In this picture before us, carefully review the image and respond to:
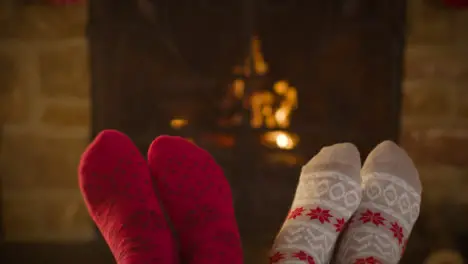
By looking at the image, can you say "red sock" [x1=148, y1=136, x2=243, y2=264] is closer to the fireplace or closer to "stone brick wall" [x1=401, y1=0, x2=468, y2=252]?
the fireplace

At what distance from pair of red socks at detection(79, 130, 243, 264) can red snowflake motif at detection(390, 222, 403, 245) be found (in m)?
0.29

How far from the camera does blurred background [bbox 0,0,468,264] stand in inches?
70.2

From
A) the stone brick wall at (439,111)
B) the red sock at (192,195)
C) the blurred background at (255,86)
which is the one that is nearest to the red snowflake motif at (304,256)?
the red sock at (192,195)

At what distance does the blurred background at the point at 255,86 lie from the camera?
5.85 feet

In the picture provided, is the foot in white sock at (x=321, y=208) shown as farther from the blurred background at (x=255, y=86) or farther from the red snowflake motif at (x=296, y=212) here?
the blurred background at (x=255, y=86)

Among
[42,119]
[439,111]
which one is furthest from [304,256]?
[42,119]

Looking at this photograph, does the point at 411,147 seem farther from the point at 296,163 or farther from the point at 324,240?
the point at 324,240

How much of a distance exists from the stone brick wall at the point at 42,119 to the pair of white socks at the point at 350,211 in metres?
0.99

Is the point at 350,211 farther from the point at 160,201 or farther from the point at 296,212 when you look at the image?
the point at 160,201

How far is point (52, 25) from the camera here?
72.6 inches

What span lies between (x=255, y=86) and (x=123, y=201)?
847 mm

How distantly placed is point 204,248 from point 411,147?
3.37 feet

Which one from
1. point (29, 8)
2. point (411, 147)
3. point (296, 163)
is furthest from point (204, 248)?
point (29, 8)

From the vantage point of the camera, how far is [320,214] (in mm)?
1073
